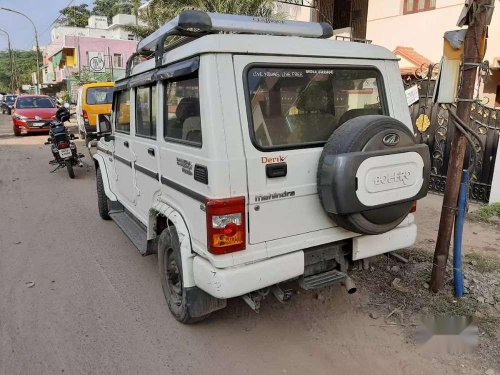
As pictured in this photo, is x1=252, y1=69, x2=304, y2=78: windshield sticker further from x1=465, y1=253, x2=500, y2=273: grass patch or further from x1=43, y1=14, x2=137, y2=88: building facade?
x1=43, y1=14, x2=137, y2=88: building facade

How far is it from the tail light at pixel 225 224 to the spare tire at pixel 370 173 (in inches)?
24.7

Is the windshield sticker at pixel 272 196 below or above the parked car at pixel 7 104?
above

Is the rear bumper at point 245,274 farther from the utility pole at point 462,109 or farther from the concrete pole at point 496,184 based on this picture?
the concrete pole at point 496,184

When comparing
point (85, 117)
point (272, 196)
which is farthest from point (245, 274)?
point (85, 117)

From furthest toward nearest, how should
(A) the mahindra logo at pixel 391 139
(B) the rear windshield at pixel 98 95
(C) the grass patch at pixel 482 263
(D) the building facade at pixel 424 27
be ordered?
(B) the rear windshield at pixel 98 95, (D) the building facade at pixel 424 27, (C) the grass patch at pixel 482 263, (A) the mahindra logo at pixel 391 139

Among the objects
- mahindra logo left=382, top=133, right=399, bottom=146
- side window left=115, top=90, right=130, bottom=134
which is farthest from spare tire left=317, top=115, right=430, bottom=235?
side window left=115, top=90, right=130, bottom=134

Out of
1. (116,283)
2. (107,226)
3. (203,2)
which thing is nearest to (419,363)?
(116,283)

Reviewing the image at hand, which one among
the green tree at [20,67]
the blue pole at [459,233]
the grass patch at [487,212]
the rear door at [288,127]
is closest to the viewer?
the rear door at [288,127]

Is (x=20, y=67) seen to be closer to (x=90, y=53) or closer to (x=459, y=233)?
(x=90, y=53)

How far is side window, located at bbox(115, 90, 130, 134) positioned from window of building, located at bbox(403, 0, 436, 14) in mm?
9474

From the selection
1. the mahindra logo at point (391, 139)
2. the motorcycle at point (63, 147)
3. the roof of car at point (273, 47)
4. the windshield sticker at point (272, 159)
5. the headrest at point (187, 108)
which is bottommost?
the motorcycle at point (63, 147)

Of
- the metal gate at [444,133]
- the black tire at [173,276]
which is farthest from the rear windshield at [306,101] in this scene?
the metal gate at [444,133]

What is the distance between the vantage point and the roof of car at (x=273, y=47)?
2.58 metres

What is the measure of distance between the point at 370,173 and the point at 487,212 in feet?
13.1
